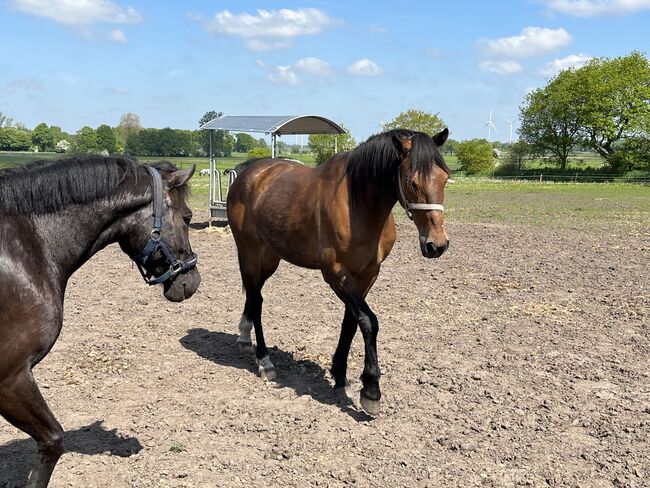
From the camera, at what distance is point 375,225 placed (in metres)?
4.69

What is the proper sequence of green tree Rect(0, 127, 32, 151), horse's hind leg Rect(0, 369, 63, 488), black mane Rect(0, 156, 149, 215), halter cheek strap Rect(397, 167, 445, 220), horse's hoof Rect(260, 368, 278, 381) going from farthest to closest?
1. green tree Rect(0, 127, 32, 151)
2. horse's hoof Rect(260, 368, 278, 381)
3. halter cheek strap Rect(397, 167, 445, 220)
4. black mane Rect(0, 156, 149, 215)
5. horse's hind leg Rect(0, 369, 63, 488)

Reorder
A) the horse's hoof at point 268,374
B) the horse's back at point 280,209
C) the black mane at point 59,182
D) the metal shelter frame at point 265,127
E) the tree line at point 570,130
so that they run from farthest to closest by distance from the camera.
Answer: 1. the tree line at point 570,130
2. the metal shelter frame at point 265,127
3. the horse's hoof at point 268,374
4. the horse's back at point 280,209
5. the black mane at point 59,182

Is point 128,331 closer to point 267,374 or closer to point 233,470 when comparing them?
point 267,374

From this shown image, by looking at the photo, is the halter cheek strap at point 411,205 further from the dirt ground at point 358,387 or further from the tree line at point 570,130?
the tree line at point 570,130

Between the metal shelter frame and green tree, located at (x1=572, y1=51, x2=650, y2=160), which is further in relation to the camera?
green tree, located at (x1=572, y1=51, x2=650, y2=160)

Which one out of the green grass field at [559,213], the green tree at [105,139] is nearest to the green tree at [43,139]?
the green tree at [105,139]

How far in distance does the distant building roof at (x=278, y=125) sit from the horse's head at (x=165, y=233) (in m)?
12.4

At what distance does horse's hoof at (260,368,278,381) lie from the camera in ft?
17.8

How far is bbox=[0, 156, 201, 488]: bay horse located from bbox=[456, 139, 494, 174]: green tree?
200 ft

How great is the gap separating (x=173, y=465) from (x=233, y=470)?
395 mm

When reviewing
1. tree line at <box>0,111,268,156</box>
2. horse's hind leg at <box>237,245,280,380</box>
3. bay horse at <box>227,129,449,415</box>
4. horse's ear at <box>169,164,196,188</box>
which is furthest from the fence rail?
horse's ear at <box>169,164,196,188</box>

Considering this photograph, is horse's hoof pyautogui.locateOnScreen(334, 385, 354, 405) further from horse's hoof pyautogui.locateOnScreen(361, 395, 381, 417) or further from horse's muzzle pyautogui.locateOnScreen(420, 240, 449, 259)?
horse's muzzle pyautogui.locateOnScreen(420, 240, 449, 259)

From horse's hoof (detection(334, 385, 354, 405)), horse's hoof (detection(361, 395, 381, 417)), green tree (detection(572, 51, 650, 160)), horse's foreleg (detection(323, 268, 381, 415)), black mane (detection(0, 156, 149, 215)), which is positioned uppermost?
green tree (detection(572, 51, 650, 160))

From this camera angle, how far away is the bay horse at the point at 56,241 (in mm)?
2836
